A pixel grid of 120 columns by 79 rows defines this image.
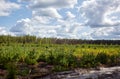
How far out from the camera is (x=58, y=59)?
18.4m

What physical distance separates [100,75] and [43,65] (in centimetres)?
645

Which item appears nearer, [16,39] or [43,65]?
[43,65]

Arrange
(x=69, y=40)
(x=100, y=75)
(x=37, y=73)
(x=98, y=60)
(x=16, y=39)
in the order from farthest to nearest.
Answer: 1. (x=69, y=40)
2. (x=16, y=39)
3. (x=98, y=60)
4. (x=37, y=73)
5. (x=100, y=75)

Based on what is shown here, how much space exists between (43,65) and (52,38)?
88160 millimetres

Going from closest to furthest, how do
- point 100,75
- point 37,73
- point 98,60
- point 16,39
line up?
1. point 100,75
2. point 37,73
3. point 98,60
4. point 16,39

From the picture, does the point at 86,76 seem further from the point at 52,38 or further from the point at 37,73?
the point at 52,38

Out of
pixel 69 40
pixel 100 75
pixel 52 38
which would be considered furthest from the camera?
pixel 69 40

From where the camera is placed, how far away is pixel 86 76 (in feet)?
40.2

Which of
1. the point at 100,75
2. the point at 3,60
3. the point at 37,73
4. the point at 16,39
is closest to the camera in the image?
the point at 100,75

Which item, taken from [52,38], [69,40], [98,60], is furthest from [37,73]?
[69,40]

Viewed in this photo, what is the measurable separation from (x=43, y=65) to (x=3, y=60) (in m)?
2.32

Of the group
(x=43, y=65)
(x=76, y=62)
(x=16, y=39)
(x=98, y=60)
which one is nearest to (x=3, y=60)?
(x=43, y=65)

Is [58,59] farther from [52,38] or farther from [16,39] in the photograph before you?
[52,38]

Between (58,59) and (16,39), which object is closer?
(58,59)
